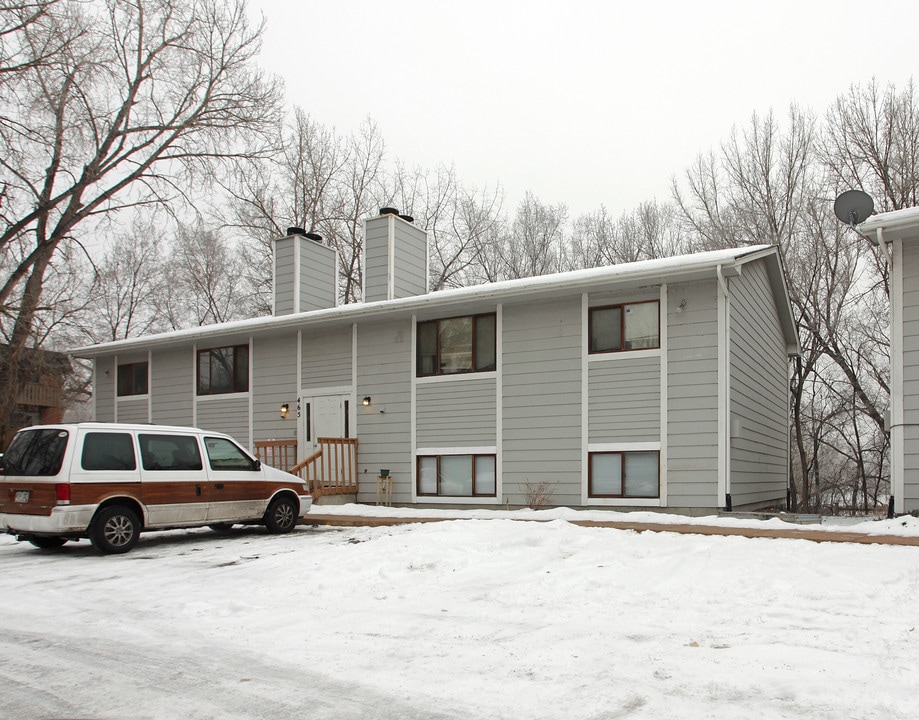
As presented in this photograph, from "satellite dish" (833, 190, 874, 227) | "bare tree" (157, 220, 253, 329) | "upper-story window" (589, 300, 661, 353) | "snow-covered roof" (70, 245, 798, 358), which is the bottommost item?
"upper-story window" (589, 300, 661, 353)

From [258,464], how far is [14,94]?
9.92 metres

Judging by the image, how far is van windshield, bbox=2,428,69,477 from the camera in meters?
9.98

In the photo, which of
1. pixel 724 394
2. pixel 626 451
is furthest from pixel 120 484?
pixel 724 394

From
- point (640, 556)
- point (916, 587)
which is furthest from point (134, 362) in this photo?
point (916, 587)

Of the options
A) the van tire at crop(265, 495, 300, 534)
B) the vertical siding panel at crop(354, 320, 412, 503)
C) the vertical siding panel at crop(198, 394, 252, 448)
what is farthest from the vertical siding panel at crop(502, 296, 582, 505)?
the vertical siding panel at crop(198, 394, 252, 448)

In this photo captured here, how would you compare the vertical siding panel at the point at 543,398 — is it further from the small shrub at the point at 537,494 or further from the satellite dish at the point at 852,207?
the satellite dish at the point at 852,207

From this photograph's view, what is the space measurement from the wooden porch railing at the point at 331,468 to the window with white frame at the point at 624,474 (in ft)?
17.0

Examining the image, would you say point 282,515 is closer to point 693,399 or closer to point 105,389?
point 693,399

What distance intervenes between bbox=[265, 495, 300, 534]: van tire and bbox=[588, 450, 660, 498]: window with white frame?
5.00 metres

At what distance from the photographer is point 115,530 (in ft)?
33.9

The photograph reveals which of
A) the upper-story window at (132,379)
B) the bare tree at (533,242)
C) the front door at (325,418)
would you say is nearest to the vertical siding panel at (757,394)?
the front door at (325,418)

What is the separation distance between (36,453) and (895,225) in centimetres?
1150

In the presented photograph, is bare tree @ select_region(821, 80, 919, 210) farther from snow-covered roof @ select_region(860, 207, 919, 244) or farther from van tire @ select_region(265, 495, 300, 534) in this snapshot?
van tire @ select_region(265, 495, 300, 534)

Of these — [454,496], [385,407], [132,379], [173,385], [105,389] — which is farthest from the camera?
[105,389]
